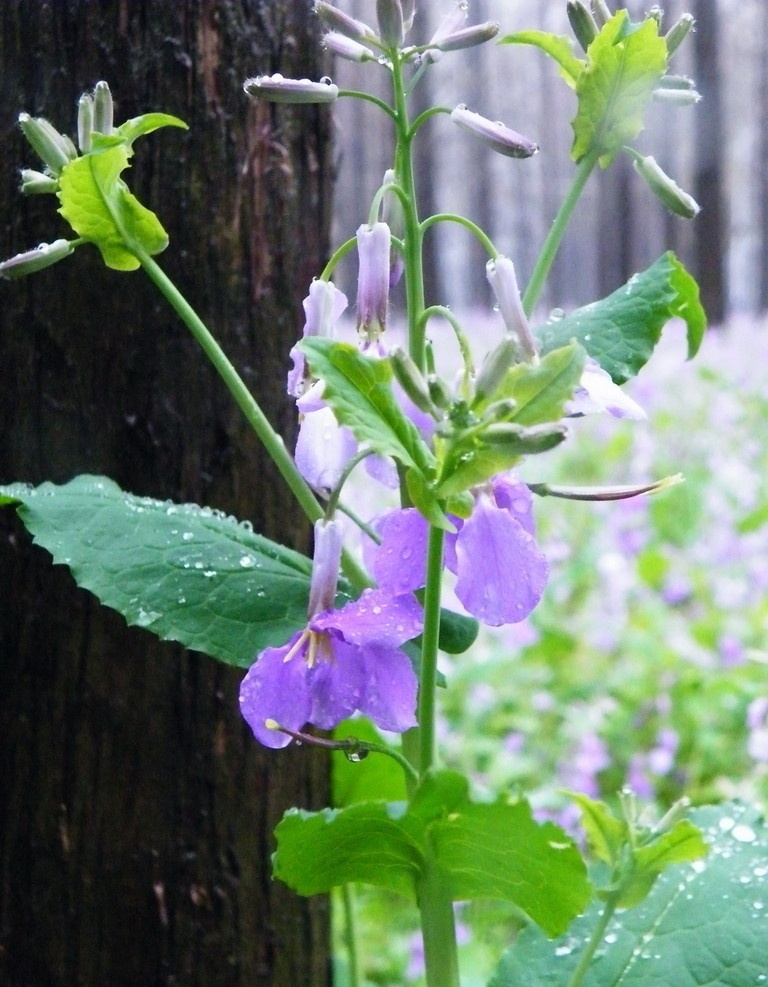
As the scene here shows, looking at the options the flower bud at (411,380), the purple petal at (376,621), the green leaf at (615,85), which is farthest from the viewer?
the green leaf at (615,85)

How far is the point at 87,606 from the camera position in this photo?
1.18m

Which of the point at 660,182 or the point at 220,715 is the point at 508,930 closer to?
the point at 220,715

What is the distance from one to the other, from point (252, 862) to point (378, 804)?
0.61 m

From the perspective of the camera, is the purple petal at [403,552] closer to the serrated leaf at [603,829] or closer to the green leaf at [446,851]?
the green leaf at [446,851]

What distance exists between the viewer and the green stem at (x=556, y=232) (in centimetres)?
91

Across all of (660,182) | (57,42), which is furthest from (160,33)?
(660,182)

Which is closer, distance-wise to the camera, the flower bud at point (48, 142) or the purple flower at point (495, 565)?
the purple flower at point (495, 565)

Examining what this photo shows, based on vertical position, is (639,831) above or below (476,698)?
above

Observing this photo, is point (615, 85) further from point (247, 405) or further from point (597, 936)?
point (597, 936)

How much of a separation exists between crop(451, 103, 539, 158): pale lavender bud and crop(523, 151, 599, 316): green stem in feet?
0.34

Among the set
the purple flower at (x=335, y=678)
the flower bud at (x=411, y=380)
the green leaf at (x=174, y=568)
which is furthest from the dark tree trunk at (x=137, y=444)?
the flower bud at (x=411, y=380)

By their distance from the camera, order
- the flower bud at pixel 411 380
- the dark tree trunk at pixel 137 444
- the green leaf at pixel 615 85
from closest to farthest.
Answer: the flower bud at pixel 411 380 → the green leaf at pixel 615 85 → the dark tree trunk at pixel 137 444

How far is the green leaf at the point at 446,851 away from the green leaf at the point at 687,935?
9.0 inches

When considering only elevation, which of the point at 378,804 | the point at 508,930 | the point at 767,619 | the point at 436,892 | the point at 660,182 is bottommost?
the point at 508,930
